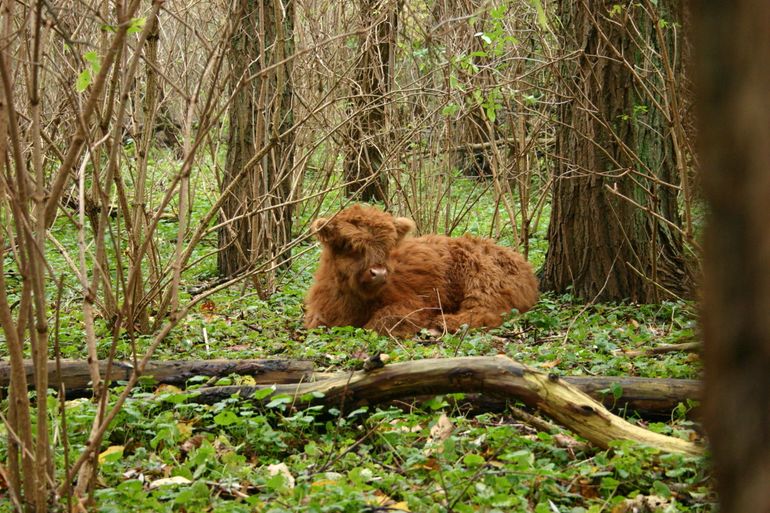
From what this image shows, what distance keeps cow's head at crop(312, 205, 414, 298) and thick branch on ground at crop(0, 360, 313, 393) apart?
103 inches

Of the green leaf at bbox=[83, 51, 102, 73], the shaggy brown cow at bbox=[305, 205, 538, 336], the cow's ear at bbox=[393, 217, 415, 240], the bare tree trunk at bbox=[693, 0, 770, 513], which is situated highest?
the green leaf at bbox=[83, 51, 102, 73]

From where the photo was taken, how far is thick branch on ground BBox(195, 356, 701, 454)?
12.5 feet

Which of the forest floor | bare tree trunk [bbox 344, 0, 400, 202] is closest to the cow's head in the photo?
bare tree trunk [bbox 344, 0, 400, 202]

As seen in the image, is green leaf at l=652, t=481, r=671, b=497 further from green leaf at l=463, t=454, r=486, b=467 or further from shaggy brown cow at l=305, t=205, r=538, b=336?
shaggy brown cow at l=305, t=205, r=538, b=336

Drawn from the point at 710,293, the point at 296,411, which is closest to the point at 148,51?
the point at 296,411

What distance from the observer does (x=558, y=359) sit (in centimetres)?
579

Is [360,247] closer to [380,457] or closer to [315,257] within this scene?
[380,457]

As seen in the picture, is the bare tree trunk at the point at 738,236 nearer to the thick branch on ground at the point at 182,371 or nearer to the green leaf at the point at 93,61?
the green leaf at the point at 93,61

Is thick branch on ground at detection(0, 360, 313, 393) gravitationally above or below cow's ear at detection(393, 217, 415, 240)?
below

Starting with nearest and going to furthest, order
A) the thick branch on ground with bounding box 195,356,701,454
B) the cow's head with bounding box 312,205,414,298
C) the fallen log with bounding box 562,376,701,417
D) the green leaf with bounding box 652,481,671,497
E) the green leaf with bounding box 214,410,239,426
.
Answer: the green leaf with bounding box 652,481,671,497, the thick branch on ground with bounding box 195,356,701,454, the green leaf with bounding box 214,410,239,426, the fallen log with bounding box 562,376,701,417, the cow's head with bounding box 312,205,414,298

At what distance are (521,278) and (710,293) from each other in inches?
284

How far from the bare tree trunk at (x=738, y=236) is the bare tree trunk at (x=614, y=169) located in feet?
21.0

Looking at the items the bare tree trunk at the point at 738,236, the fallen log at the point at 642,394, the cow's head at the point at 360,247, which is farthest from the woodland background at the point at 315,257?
the cow's head at the point at 360,247

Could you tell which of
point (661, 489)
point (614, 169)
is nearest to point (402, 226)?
point (614, 169)
